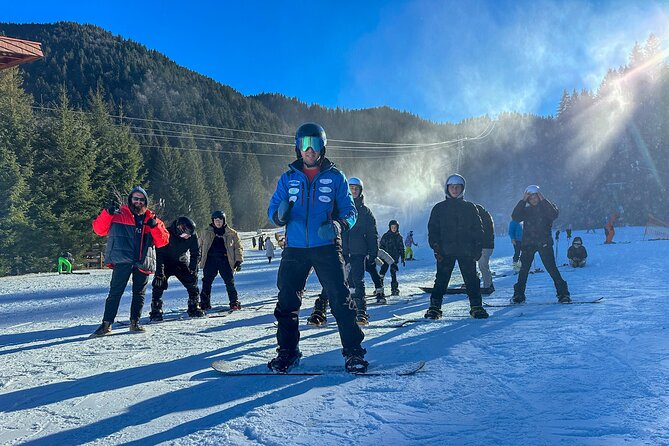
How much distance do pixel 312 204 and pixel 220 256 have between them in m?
5.11

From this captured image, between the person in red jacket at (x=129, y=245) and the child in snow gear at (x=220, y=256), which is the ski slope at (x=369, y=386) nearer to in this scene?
the person in red jacket at (x=129, y=245)

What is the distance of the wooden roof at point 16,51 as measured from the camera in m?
14.3

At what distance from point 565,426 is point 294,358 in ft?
6.66

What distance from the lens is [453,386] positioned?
297 cm

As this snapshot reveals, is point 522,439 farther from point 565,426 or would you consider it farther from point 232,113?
point 232,113

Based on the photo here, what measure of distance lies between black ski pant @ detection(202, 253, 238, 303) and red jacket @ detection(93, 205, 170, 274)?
2343mm

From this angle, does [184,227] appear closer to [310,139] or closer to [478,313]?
[310,139]

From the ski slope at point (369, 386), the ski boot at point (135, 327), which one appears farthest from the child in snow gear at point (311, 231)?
the ski boot at point (135, 327)

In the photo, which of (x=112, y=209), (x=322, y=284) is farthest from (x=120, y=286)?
(x=322, y=284)

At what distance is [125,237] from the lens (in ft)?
18.4

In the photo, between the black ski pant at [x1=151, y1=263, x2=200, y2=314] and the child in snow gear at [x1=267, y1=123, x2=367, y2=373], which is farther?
the black ski pant at [x1=151, y1=263, x2=200, y2=314]

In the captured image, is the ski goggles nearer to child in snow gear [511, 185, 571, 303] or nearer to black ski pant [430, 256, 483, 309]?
black ski pant [430, 256, 483, 309]

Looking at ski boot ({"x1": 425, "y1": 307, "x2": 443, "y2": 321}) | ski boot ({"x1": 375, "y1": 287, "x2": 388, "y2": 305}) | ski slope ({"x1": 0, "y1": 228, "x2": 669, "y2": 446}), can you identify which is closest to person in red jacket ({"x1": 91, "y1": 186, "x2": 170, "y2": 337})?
ski slope ({"x1": 0, "y1": 228, "x2": 669, "y2": 446})

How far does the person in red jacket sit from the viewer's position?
217 inches
